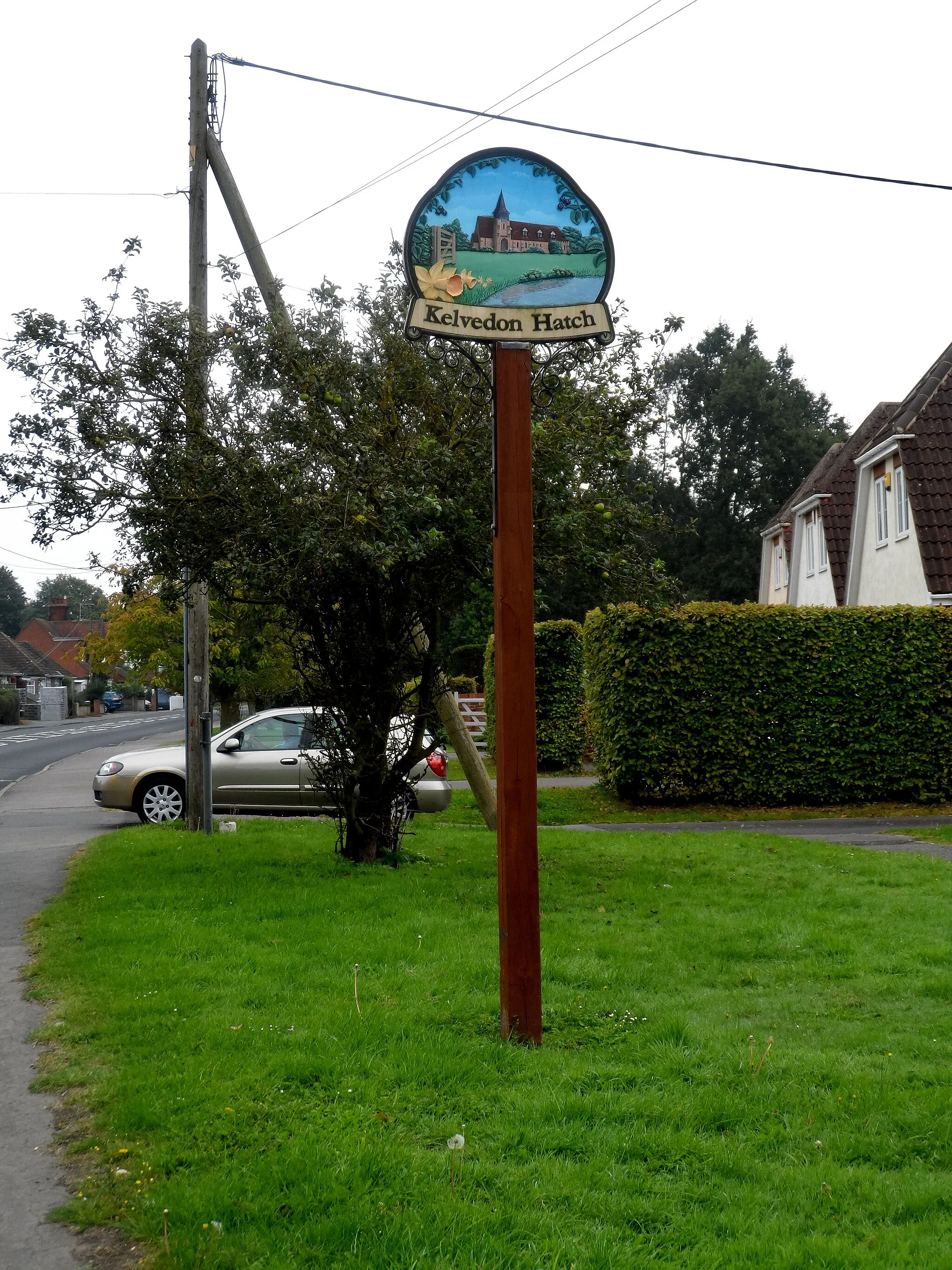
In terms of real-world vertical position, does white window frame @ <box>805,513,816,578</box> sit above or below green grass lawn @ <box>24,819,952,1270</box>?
above

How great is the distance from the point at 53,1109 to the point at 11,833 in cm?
1065

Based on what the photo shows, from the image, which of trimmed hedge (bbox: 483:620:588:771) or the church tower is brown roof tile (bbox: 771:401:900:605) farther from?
the church tower

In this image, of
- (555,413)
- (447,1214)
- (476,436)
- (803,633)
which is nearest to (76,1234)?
(447,1214)

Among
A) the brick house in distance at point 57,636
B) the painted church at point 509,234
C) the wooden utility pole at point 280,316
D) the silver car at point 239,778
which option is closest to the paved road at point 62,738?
the silver car at point 239,778

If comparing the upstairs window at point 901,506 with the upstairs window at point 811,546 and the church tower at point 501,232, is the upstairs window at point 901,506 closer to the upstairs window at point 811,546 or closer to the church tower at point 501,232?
the upstairs window at point 811,546

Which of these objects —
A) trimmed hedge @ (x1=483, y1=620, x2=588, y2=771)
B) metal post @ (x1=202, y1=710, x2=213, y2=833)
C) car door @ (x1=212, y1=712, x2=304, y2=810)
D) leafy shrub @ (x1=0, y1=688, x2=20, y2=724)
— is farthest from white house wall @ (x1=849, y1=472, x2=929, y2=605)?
leafy shrub @ (x1=0, y1=688, x2=20, y2=724)

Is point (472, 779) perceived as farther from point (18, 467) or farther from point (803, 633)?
point (803, 633)

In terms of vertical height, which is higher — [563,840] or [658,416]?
[658,416]

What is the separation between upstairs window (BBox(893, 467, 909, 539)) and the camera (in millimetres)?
23938

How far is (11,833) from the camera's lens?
1431 centimetres

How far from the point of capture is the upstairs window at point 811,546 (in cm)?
3322

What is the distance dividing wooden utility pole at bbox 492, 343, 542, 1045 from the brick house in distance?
373ft

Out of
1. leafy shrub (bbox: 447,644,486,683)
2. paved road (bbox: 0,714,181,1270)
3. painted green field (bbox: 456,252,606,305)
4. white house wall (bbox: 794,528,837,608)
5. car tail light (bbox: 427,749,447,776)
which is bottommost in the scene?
paved road (bbox: 0,714,181,1270)

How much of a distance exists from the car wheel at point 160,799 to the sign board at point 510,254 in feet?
35.8
